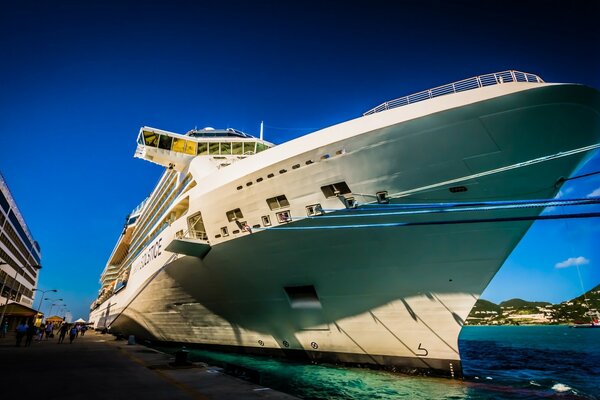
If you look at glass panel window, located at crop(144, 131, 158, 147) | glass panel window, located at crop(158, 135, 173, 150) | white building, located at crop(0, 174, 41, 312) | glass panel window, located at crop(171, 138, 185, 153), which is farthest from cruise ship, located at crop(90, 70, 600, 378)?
white building, located at crop(0, 174, 41, 312)

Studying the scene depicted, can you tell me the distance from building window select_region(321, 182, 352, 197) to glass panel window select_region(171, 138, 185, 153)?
29.8 ft

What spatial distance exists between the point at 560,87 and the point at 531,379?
1048 cm

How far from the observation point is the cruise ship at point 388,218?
740 cm

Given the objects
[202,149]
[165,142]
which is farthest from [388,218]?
[165,142]

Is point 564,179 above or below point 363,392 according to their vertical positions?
above

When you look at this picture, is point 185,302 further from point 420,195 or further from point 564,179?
point 564,179

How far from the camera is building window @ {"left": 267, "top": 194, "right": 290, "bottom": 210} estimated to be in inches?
384

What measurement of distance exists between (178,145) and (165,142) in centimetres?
63

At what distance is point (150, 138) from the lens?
15062 mm

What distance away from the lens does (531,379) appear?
11.6 meters

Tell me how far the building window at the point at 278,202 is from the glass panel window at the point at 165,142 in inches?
313

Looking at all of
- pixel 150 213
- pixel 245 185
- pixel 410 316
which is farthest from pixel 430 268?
pixel 150 213

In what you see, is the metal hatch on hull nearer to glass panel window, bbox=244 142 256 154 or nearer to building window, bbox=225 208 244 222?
building window, bbox=225 208 244 222

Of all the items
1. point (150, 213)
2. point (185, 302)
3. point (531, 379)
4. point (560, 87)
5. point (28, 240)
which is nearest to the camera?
point (560, 87)
